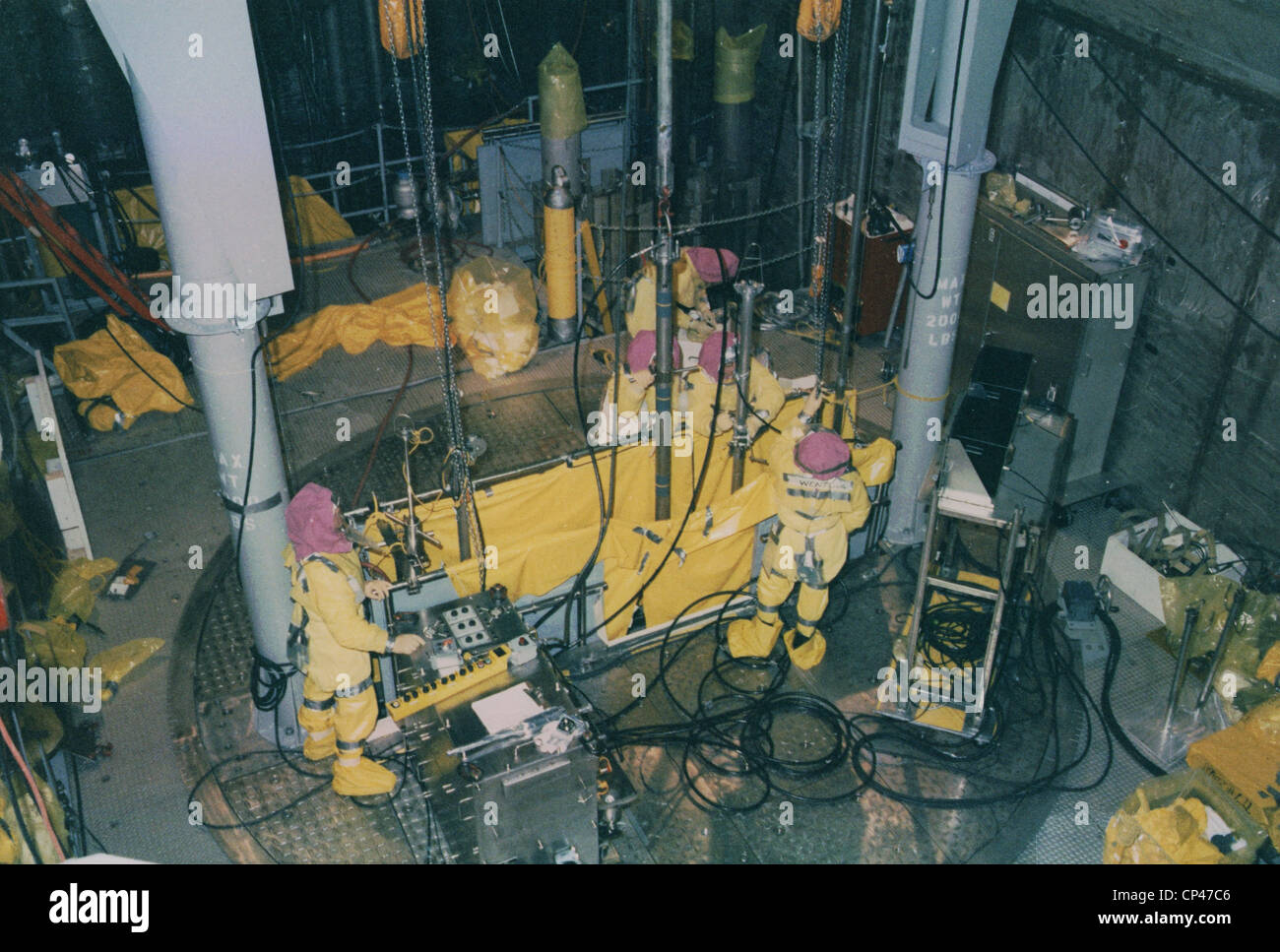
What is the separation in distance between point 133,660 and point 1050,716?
16.4 feet

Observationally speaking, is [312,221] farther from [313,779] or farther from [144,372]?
[313,779]

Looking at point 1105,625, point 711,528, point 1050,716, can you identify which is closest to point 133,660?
point 711,528

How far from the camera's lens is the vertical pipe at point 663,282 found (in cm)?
512

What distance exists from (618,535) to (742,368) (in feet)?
3.75

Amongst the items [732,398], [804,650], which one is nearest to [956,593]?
[804,650]

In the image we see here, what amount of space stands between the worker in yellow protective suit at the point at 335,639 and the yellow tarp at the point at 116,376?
3.52 meters

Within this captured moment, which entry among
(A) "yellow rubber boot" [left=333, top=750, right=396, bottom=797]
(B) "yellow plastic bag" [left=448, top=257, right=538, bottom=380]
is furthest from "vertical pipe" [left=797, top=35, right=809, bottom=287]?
(A) "yellow rubber boot" [left=333, top=750, right=396, bottom=797]

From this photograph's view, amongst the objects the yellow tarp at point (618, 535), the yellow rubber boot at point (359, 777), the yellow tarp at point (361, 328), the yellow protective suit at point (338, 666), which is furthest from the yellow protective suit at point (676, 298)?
the yellow rubber boot at point (359, 777)

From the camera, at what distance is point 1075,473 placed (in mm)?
7703

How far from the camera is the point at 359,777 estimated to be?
5.62 meters

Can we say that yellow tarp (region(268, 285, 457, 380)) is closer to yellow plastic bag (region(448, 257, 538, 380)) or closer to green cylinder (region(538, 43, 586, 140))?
yellow plastic bag (region(448, 257, 538, 380))

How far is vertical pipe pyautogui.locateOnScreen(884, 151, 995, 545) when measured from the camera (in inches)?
247

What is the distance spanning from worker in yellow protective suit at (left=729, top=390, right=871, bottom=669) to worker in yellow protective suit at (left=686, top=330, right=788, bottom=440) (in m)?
0.36

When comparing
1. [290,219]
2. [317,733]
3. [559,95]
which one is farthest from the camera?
[290,219]
